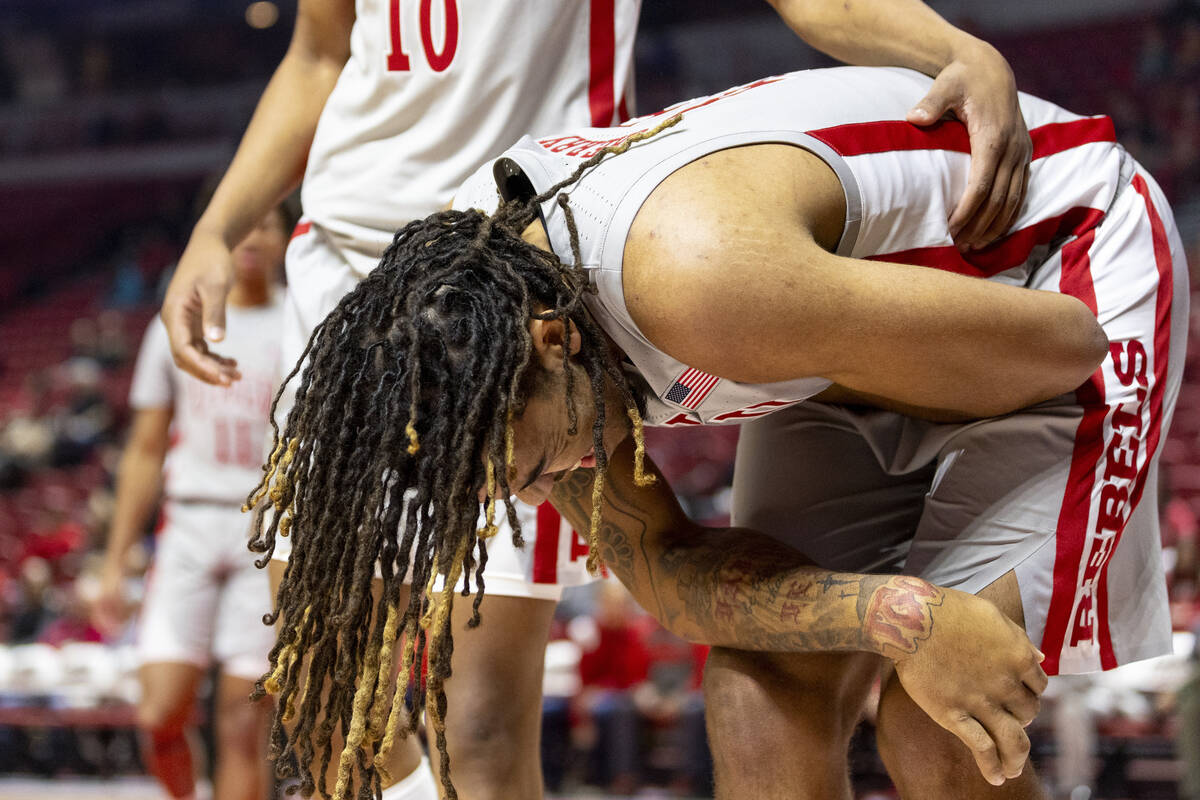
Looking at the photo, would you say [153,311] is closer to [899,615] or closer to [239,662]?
[239,662]

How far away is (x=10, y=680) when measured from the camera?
6.58 m

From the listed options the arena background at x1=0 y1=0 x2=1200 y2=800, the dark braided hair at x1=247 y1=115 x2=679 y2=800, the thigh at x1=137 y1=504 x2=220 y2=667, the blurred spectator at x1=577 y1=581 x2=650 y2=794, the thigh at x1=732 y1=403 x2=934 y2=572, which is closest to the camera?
the dark braided hair at x1=247 y1=115 x2=679 y2=800

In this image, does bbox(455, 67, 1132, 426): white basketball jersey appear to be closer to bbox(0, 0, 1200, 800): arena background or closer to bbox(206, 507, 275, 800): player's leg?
bbox(206, 507, 275, 800): player's leg

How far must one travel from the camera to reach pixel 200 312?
6.20 feet

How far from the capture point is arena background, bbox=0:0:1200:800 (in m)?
5.02

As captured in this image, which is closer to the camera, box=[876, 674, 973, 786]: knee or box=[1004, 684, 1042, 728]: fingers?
box=[1004, 684, 1042, 728]: fingers

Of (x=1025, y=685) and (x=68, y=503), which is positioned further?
(x=68, y=503)

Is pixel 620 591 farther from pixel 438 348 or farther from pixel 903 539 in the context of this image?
pixel 438 348

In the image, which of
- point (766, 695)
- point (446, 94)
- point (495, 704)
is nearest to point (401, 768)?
point (495, 704)

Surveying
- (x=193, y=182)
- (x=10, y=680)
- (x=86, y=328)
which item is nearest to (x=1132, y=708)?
(x=10, y=680)

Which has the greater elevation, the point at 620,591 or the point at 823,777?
the point at 823,777

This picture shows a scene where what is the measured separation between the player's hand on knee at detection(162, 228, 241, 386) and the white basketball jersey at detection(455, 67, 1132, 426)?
0.48 meters

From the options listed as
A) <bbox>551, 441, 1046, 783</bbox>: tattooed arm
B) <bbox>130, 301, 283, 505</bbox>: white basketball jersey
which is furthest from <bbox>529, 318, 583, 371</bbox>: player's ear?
<bbox>130, 301, 283, 505</bbox>: white basketball jersey

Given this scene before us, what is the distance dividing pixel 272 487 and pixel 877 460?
2.61 feet
